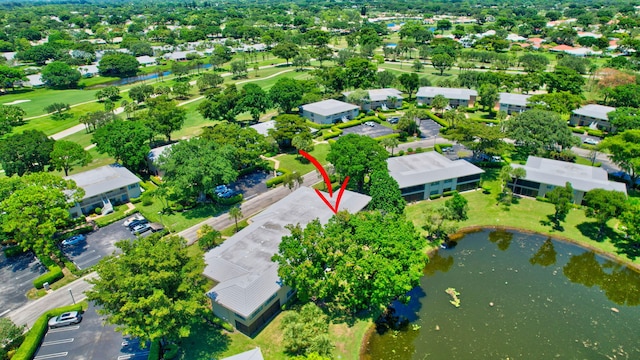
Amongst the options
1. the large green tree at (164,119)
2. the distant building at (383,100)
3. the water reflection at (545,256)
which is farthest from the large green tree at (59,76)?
the water reflection at (545,256)

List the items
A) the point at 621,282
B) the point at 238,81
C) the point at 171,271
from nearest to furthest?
the point at 171,271 < the point at 621,282 < the point at 238,81

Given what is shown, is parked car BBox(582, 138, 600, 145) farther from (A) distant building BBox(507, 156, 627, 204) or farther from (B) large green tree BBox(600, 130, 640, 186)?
(A) distant building BBox(507, 156, 627, 204)

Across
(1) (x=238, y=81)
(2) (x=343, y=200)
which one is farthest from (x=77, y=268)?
(1) (x=238, y=81)

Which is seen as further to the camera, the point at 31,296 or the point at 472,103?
the point at 472,103

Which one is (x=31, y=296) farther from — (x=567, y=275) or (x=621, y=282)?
(x=621, y=282)

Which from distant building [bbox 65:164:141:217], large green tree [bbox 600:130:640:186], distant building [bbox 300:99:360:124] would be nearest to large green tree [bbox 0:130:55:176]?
distant building [bbox 65:164:141:217]

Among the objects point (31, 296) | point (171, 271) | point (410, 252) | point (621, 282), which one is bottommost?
point (621, 282)

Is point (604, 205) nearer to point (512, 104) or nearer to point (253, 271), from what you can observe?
point (253, 271)
